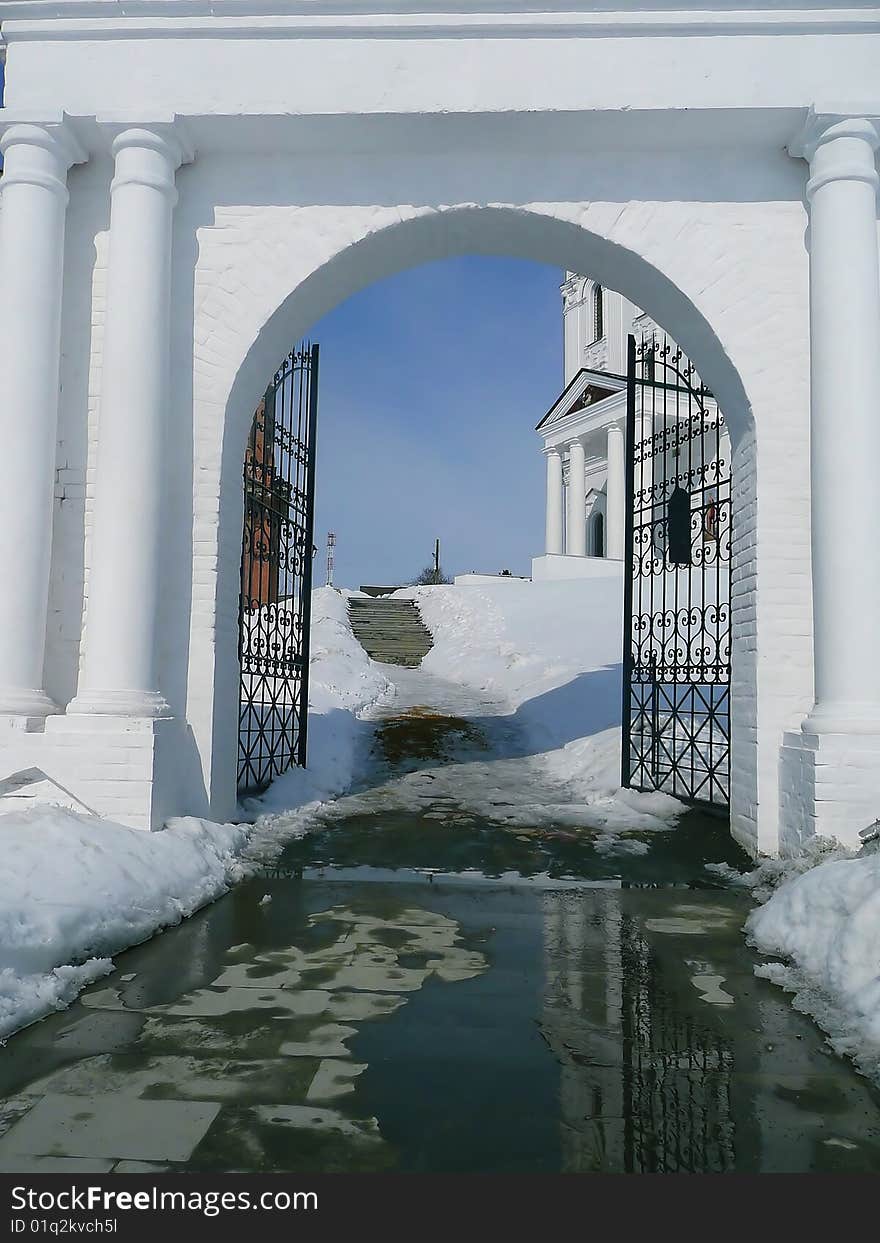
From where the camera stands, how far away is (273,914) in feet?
14.7

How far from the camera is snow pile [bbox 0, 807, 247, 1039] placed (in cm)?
335

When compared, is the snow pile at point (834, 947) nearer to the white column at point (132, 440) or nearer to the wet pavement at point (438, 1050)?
the wet pavement at point (438, 1050)

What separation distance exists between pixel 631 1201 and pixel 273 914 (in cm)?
276

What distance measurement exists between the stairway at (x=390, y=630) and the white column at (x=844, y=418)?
44.0 ft

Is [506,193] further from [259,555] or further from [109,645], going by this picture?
[109,645]

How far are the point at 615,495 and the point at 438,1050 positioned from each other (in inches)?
1054

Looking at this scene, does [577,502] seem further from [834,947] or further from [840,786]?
[834,947]

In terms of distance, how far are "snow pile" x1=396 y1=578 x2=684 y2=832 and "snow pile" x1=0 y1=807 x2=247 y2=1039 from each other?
3260 millimetres

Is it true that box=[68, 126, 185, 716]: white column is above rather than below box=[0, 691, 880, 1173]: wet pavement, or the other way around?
above

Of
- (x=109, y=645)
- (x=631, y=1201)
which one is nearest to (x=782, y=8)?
(x=109, y=645)

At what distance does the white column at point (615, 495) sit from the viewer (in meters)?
28.0

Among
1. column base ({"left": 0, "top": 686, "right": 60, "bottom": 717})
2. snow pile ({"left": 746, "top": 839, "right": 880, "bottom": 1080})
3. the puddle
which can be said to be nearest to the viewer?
snow pile ({"left": 746, "top": 839, "right": 880, "bottom": 1080})

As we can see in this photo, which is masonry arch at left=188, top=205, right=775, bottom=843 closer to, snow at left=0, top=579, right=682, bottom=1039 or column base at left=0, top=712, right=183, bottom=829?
column base at left=0, top=712, right=183, bottom=829

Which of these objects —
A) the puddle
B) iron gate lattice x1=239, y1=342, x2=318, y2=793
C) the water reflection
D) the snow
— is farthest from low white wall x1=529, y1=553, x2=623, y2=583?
the water reflection
